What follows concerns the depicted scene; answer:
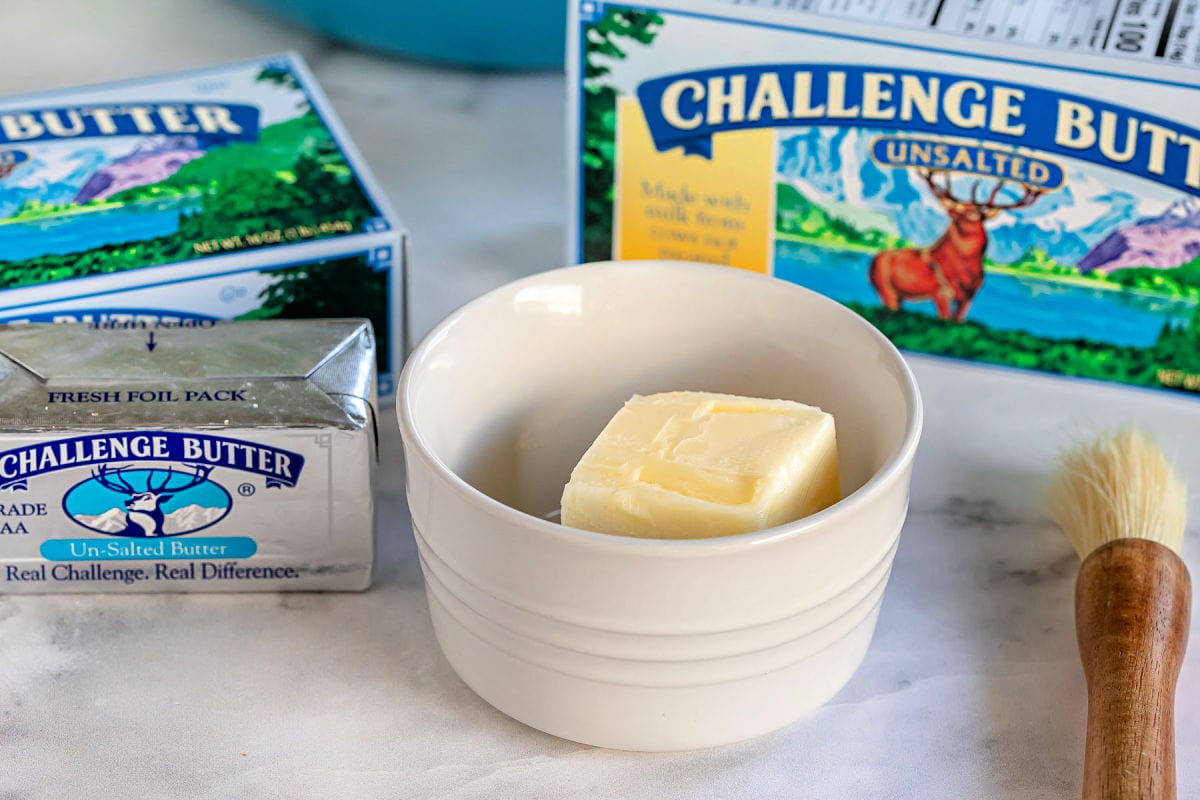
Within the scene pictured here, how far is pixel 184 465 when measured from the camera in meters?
0.66

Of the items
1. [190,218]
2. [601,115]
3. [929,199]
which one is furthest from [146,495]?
[929,199]

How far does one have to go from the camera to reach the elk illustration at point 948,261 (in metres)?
0.83

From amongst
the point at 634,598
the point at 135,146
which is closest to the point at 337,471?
the point at 634,598

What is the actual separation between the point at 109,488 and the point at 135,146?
11.3 inches

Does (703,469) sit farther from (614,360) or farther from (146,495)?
(146,495)

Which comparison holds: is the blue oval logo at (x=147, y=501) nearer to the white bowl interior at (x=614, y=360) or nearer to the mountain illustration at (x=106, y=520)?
the mountain illustration at (x=106, y=520)

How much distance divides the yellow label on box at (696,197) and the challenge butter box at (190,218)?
0.53 feet

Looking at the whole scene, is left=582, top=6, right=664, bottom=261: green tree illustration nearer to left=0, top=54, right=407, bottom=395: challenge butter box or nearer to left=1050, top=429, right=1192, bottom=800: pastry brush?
left=0, top=54, right=407, bottom=395: challenge butter box

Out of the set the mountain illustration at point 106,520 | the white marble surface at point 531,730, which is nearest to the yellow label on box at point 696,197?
the white marble surface at point 531,730

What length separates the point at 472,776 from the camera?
60cm

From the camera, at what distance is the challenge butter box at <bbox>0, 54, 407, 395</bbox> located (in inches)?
30.3

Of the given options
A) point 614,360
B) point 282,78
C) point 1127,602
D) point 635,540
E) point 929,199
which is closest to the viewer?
point 635,540

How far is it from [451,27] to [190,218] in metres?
0.37

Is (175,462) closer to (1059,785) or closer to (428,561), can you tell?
(428,561)
